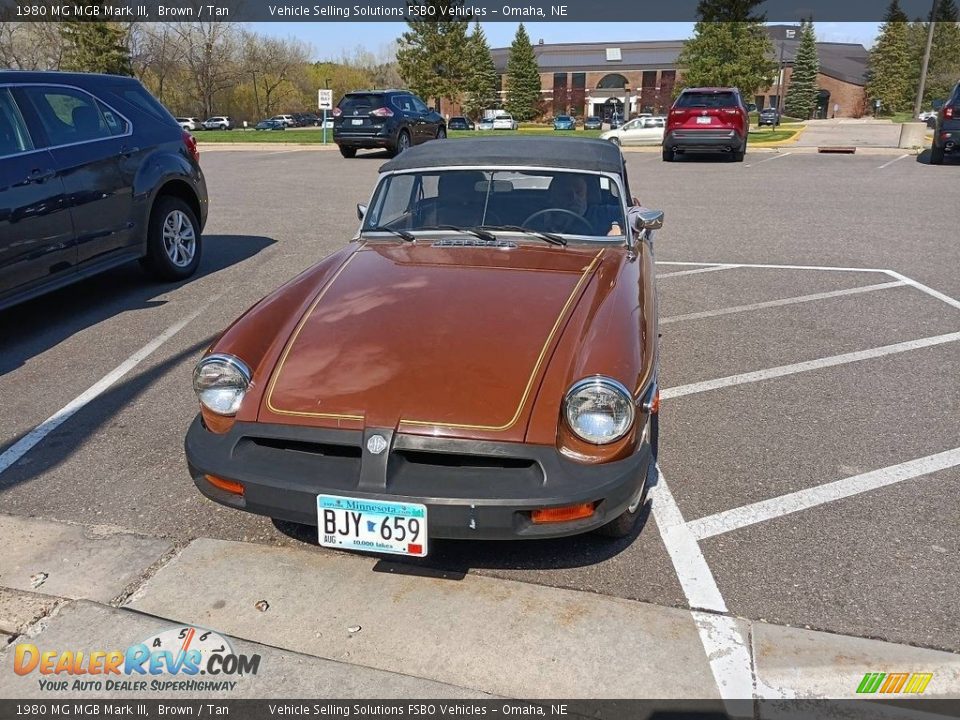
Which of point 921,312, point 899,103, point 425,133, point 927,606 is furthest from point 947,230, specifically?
point 899,103

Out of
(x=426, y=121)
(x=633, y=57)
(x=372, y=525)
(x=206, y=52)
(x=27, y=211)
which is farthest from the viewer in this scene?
(x=633, y=57)

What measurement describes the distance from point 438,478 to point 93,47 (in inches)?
1897

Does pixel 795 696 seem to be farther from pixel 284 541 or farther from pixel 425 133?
pixel 425 133

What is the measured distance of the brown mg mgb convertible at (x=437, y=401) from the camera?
256 cm

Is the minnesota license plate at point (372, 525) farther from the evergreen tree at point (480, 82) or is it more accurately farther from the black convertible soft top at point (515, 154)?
the evergreen tree at point (480, 82)

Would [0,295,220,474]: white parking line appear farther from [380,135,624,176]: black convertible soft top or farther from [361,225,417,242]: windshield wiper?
[380,135,624,176]: black convertible soft top

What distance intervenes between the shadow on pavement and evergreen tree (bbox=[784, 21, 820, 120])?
6979cm

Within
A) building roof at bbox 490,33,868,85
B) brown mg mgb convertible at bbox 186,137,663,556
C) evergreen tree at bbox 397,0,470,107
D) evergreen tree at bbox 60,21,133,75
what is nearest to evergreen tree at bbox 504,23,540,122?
building roof at bbox 490,33,868,85

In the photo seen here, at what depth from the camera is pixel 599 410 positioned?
2.66m

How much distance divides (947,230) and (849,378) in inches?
240

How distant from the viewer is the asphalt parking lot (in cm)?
286

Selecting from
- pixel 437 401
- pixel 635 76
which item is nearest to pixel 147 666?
pixel 437 401

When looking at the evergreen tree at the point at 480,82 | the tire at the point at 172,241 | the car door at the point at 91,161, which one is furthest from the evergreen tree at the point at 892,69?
the car door at the point at 91,161

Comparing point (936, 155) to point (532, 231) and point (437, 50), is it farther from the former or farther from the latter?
point (437, 50)
